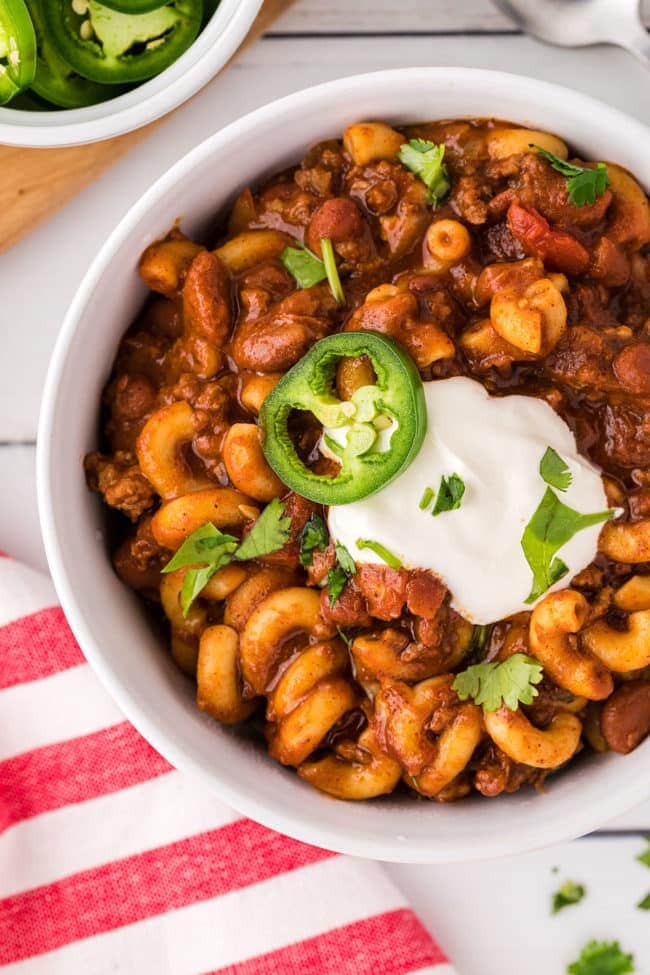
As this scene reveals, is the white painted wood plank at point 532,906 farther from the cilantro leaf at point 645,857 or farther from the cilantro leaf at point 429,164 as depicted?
the cilantro leaf at point 429,164

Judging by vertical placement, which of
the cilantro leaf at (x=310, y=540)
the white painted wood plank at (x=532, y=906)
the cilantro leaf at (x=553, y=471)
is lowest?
the white painted wood plank at (x=532, y=906)

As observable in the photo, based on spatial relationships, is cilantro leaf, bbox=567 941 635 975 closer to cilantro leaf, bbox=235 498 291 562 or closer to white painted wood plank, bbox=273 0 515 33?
cilantro leaf, bbox=235 498 291 562

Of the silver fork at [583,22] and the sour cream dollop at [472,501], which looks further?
the silver fork at [583,22]

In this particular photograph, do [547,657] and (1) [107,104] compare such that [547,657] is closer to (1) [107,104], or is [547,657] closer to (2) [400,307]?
(2) [400,307]

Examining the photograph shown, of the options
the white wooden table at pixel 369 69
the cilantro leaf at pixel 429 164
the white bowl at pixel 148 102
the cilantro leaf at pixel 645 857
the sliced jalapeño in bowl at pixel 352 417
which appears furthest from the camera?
the cilantro leaf at pixel 645 857

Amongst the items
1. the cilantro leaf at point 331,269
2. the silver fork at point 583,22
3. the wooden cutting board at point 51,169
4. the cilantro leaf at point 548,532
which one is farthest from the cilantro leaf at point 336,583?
the silver fork at point 583,22

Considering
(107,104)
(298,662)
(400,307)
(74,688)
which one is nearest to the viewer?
(400,307)

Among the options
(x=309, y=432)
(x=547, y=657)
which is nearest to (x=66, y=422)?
(x=309, y=432)
